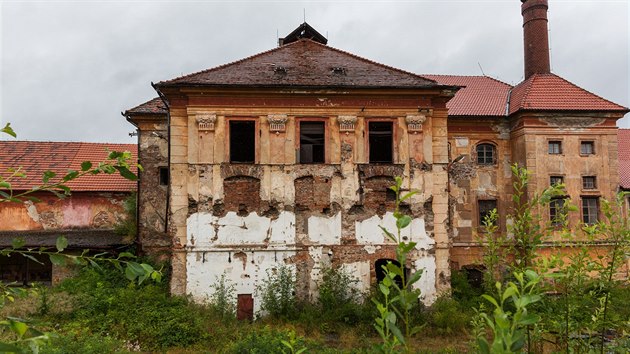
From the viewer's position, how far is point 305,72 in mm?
16609

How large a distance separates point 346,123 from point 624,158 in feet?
54.9

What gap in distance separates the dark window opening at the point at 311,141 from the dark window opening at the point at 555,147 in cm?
1088

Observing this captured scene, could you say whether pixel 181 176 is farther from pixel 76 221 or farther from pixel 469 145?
pixel 469 145

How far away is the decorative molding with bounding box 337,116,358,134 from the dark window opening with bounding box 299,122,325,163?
0.66m

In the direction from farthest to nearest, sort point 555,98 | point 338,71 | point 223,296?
point 555,98 → point 338,71 → point 223,296

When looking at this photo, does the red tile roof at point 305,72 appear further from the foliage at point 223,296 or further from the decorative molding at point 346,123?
the foliage at point 223,296

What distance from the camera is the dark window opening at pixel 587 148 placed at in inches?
803

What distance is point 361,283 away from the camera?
50.8ft

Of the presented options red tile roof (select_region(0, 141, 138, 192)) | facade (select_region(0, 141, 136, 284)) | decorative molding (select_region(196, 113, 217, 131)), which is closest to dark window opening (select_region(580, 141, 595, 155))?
decorative molding (select_region(196, 113, 217, 131))

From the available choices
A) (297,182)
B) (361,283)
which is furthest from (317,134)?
(361,283)

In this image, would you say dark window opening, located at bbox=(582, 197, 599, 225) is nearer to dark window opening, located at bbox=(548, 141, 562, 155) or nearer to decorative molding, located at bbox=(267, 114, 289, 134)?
dark window opening, located at bbox=(548, 141, 562, 155)

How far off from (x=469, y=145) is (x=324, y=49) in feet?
26.9

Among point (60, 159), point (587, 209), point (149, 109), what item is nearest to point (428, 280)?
point (587, 209)

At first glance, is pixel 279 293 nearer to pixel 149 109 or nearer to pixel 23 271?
pixel 149 109
